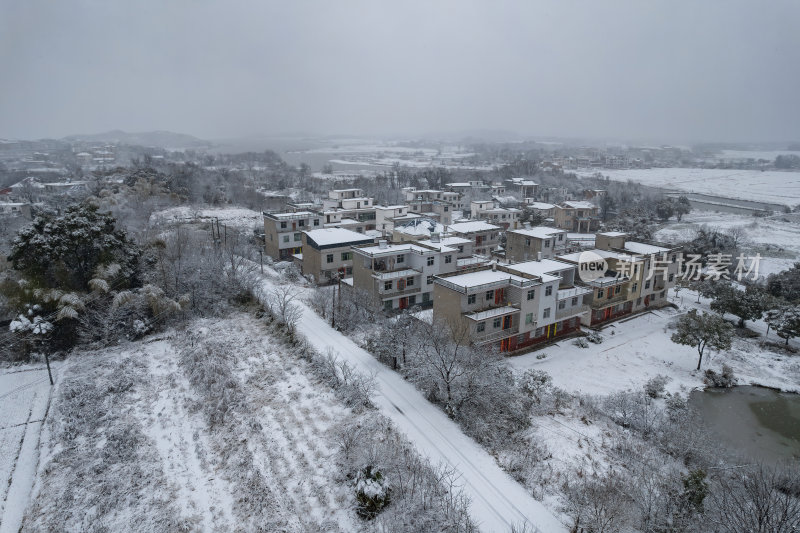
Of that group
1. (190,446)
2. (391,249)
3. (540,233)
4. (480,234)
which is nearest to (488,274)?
(391,249)

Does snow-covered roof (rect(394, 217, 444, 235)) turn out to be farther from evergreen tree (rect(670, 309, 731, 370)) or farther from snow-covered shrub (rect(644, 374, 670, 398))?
snow-covered shrub (rect(644, 374, 670, 398))

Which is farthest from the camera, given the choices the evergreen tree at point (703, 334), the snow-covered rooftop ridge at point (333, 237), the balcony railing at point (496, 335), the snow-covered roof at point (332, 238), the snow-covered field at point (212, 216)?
the snow-covered field at point (212, 216)

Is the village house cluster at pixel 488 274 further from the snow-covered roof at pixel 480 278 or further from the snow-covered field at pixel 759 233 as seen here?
the snow-covered field at pixel 759 233

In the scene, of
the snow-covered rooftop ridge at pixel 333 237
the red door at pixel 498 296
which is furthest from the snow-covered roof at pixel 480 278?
the snow-covered rooftop ridge at pixel 333 237

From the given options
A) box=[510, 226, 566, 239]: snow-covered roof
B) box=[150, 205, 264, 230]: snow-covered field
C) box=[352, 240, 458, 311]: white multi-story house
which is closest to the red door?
box=[352, 240, 458, 311]: white multi-story house

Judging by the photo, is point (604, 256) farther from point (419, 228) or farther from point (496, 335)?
point (419, 228)

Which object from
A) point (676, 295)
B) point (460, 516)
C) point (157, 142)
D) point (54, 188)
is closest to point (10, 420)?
point (460, 516)
